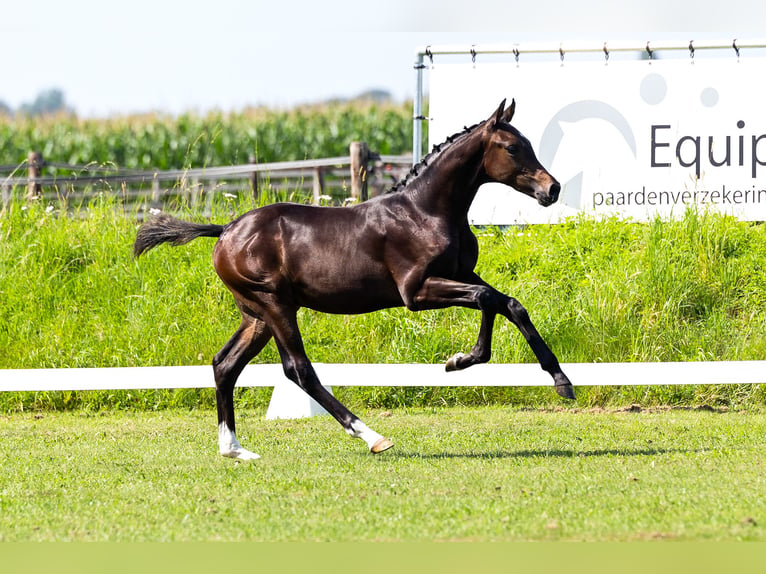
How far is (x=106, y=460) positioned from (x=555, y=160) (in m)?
7.85

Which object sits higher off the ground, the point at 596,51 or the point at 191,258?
the point at 596,51

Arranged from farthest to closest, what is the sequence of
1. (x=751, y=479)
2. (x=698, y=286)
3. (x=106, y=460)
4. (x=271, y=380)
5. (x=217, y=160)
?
(x=217, y=160) → (x=698, y=286) → (x=271, y=380) → (x=106, y=460) → (x=751, y=479)

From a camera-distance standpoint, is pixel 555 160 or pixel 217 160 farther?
pixel 217 160

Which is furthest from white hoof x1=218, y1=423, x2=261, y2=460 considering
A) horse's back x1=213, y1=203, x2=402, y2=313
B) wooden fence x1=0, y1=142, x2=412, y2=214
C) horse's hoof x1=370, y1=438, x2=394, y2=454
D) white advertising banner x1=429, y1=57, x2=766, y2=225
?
white advertising banner x1=429, y1=57, x2=766, y2=225

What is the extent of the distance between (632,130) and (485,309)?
7.17 metres

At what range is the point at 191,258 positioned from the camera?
43.4ft

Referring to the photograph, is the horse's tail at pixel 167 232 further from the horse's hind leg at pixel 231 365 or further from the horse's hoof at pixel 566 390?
the horse's hoof at pixel 566 390

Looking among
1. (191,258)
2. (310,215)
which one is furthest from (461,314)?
(310,215)

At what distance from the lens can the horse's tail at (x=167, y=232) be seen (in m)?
8.16

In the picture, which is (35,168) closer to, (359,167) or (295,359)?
(359,167)

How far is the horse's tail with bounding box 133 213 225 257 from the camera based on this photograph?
8164mm

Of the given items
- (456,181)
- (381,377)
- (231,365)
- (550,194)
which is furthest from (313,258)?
(381,377)

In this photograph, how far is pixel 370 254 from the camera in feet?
24.6

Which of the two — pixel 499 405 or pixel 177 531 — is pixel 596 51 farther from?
pixel 177 531
